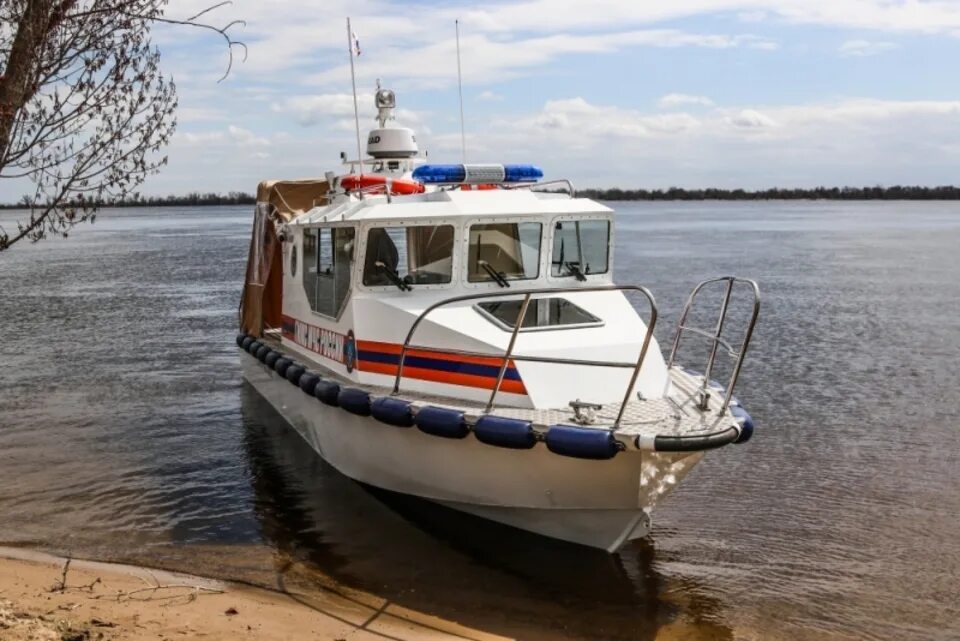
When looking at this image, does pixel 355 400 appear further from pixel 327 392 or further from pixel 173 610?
pixel 173 610

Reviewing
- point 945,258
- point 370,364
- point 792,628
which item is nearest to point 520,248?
point 370,364

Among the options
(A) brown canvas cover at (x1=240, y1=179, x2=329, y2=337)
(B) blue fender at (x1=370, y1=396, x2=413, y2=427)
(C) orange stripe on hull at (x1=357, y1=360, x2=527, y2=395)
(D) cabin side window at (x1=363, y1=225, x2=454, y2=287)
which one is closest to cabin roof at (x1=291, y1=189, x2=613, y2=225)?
(D) cabin side window at (x1=363, y1=225, x2=454, y2=287)

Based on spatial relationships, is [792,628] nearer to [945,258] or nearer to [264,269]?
[264,269]

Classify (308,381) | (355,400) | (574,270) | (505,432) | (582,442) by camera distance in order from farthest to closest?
(308,381)
(574,270)
(355,400)
(505,432)
(582,442)

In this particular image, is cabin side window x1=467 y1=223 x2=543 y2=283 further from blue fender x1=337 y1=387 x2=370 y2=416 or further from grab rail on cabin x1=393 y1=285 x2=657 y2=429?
blue fender x1=337 y1=387 x2=370 y2=416

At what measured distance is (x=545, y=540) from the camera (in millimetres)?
7812

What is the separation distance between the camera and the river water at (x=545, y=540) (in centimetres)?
706

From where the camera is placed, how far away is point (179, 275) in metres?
33.7

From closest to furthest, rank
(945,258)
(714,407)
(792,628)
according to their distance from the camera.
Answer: (792,628), (714,407), (945,258)

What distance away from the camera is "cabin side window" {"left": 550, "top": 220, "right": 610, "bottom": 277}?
870cm

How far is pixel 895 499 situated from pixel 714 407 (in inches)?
126

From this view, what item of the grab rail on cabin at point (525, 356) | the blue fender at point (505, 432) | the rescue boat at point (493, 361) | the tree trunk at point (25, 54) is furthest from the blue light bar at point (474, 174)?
the tree trunk at point (25, 54)

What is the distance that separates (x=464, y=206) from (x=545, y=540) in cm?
290

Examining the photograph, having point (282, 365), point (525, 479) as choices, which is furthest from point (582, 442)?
point (282, 365)
